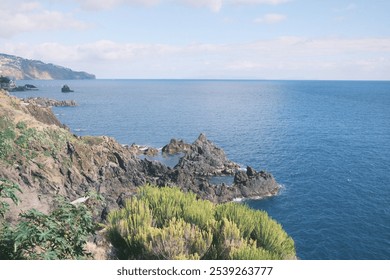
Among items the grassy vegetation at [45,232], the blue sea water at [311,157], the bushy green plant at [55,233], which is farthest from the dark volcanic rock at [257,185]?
the bushy green plant at [55,233]

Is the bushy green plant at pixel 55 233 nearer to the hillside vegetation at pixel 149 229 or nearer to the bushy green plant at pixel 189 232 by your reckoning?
the hillside vegetation at pixel 149 229

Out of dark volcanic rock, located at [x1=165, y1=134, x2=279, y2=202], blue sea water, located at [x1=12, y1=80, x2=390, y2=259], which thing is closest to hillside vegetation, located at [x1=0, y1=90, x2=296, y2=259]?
blue sea water, located at [x1=12, y1=80, x2=390, y2=259]

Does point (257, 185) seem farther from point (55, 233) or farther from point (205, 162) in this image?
point (55, 233)

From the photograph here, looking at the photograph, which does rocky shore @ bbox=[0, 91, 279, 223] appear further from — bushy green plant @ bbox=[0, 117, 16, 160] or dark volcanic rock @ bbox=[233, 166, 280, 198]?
bushy green plant @ bbox=[0, 117, 16, 160]

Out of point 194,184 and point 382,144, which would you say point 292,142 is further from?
point 194,184

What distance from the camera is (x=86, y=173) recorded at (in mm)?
74000

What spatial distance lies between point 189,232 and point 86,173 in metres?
59.8

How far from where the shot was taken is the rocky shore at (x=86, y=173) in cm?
6469

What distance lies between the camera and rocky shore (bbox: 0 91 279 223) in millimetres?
64688

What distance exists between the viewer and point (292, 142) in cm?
12019

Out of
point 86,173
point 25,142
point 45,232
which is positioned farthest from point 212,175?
point 45,232

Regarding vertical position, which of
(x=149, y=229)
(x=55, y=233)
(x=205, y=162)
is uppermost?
(x=55, y=233)

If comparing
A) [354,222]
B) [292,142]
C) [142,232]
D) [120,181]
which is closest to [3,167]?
[120,181]

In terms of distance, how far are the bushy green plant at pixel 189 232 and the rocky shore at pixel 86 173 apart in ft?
126
